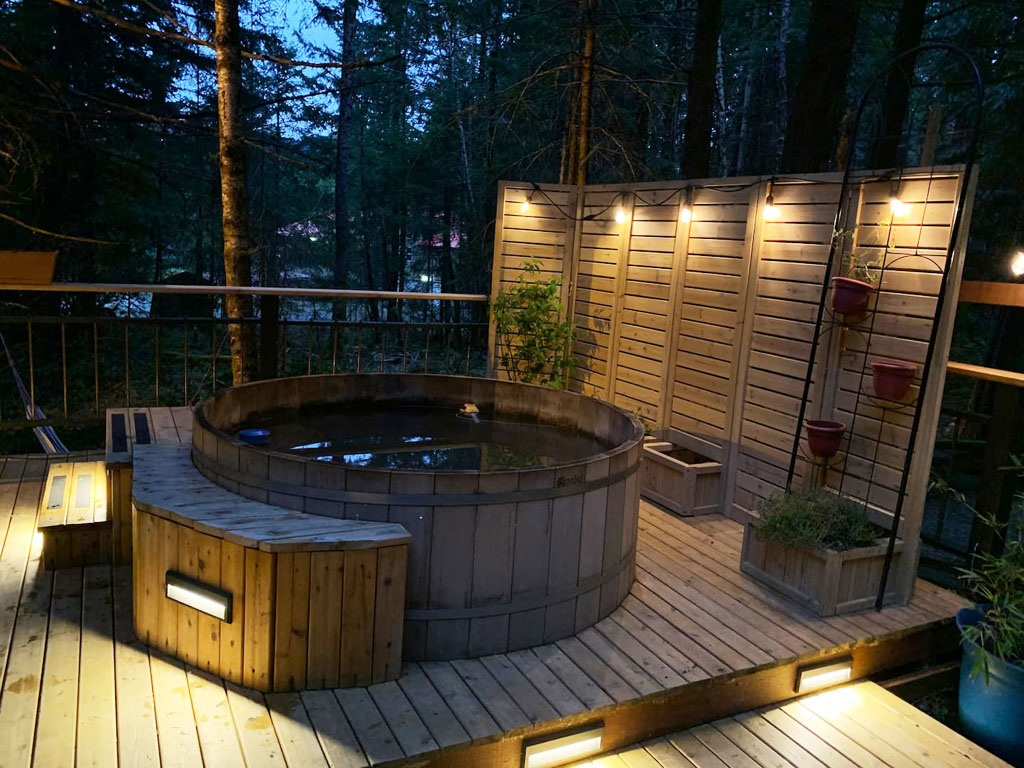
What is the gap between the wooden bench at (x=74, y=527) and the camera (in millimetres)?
3279

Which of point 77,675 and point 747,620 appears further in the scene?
point 747,620

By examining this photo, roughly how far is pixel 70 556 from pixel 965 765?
3.85 metres

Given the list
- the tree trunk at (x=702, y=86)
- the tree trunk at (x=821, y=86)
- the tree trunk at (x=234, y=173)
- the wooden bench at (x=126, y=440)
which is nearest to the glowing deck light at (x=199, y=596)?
the wooden bench at (x=126, y=440)

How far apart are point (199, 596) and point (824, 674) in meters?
2.55

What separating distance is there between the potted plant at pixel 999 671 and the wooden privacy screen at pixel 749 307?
479 mm

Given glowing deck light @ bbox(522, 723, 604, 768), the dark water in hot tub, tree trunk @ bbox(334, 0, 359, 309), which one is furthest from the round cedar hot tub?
tree trunk @ bbox(334, 0, 359, 309)

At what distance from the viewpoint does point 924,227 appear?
11.3 ft

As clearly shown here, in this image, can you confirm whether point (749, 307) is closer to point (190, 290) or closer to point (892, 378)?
point (892, 378)

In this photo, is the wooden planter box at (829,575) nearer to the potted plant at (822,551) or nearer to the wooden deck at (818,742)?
the potted plant at (822,551)

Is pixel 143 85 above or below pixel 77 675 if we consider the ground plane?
above

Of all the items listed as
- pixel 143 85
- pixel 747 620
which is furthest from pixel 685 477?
pixel 143 85

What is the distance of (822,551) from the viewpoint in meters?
3.34

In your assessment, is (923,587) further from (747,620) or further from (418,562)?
(418,562)

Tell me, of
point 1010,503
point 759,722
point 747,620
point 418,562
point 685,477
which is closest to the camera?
point 418,562
